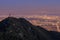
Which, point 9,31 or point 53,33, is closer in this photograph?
point 9,31

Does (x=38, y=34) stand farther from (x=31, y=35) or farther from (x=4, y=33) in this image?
(x=4, y=33)

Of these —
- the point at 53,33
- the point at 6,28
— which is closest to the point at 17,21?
the point at 6,28

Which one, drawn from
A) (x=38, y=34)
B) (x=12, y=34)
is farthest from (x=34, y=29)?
(x=12, y=34)

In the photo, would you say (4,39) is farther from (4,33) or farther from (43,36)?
(43,36)

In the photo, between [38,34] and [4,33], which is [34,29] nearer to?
[38,34]

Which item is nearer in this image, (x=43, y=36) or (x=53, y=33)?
(x=43, y=36)
